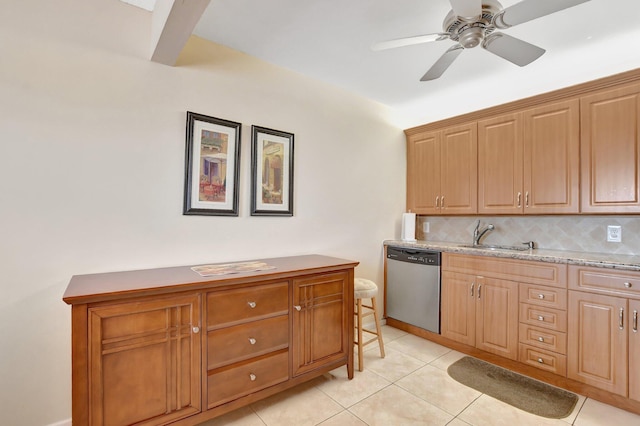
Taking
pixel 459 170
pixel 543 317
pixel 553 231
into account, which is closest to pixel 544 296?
pixel 543 317

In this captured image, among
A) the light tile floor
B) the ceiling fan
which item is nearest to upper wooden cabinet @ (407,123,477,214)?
the ceiling fan

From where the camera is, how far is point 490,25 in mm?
1659

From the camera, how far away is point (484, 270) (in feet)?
8.66

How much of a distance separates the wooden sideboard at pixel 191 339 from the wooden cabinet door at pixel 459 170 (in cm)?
175

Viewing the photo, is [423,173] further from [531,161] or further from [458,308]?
[458,308]

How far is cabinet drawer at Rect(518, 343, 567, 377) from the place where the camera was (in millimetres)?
2203

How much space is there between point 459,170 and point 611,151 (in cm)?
118

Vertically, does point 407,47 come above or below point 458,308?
above

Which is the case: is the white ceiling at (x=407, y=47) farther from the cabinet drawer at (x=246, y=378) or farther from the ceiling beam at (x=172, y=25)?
the cabinet drawer at (x=246, y=378)

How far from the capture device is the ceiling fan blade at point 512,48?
171cm

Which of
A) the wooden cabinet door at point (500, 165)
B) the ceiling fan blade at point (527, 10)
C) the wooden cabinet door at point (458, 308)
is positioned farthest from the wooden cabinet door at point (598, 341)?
the ceiling fan blade at point (527, 10)

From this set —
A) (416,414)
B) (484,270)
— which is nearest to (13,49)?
(416,414)

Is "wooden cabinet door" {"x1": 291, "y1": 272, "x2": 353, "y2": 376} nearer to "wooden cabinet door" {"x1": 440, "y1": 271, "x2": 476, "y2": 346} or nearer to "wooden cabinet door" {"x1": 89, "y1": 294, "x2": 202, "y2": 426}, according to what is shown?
"wooden cabinet door" {"x1": 89, "y1": 294, "x2": 202, "y2": 426}

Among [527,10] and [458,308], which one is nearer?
[527,10]
